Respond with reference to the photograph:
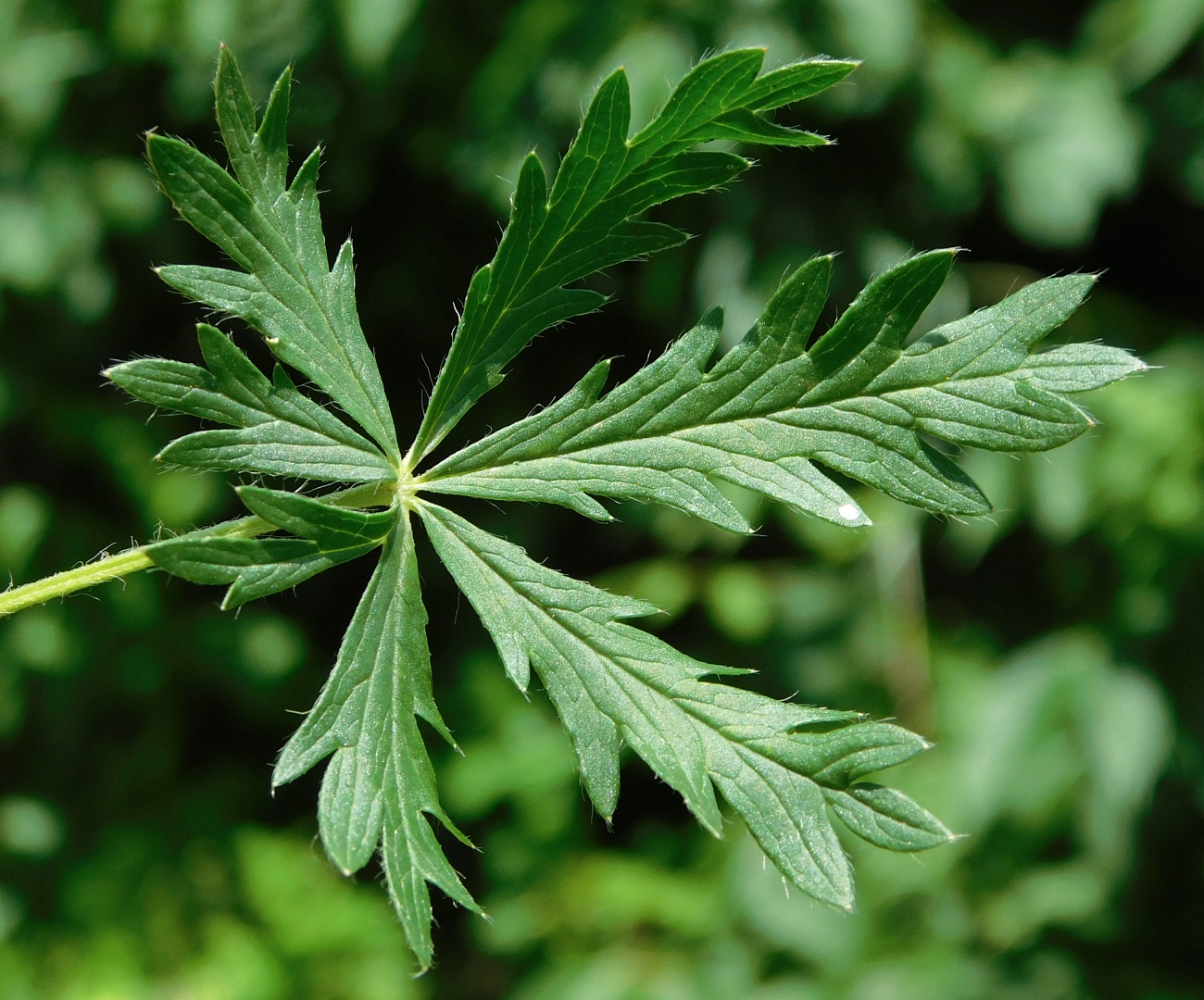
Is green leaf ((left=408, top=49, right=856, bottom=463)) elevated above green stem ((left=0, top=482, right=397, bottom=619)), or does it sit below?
above

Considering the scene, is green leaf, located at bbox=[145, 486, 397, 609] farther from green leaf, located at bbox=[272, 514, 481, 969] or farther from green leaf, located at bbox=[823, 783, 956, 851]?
green leaf, located at bbox=[823, 783, 956, 851]

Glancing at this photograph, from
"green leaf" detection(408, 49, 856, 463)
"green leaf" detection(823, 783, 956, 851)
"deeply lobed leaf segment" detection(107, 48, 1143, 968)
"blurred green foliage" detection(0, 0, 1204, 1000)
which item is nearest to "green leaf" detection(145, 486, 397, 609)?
"deeply lobed leaf segment" detection(107, 48, 1143, 968)

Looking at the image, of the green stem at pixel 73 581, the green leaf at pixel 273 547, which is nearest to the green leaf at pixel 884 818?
the green leaf at pixel 273 547

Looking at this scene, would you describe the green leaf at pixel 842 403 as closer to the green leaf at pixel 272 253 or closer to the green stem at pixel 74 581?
the green leaf at pixel 272 253

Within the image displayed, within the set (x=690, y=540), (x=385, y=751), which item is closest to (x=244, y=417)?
(x=385, y=751)

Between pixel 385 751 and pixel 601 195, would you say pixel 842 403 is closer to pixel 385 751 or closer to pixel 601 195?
pixel 601 195

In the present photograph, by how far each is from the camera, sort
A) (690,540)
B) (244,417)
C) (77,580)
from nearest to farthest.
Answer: (77,580) < (244,417) < (690,540)

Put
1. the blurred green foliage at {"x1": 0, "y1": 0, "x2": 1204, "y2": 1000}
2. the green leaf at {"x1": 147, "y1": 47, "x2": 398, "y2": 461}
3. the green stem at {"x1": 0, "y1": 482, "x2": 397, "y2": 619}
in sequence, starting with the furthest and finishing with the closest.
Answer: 1. the blurred green foliage at {"x1": 0, "y1": 0, "x2": 1204, "y2": 1000}
2. the green leaf at {"x1": 147, "y1": 47, "x2": 398, "y2": 461}
3. the green stem at {"x1": 0, "y1": 482, "x2": 397, "y2": 619}

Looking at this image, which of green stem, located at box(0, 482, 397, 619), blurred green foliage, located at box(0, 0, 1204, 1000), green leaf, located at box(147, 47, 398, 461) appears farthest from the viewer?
blurred green foliage, located at box(0, 0, 1204, 1000)

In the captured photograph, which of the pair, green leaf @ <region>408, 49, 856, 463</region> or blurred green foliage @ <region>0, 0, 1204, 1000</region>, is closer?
green leaf @ <region>408, 49, 856, 463</region>
